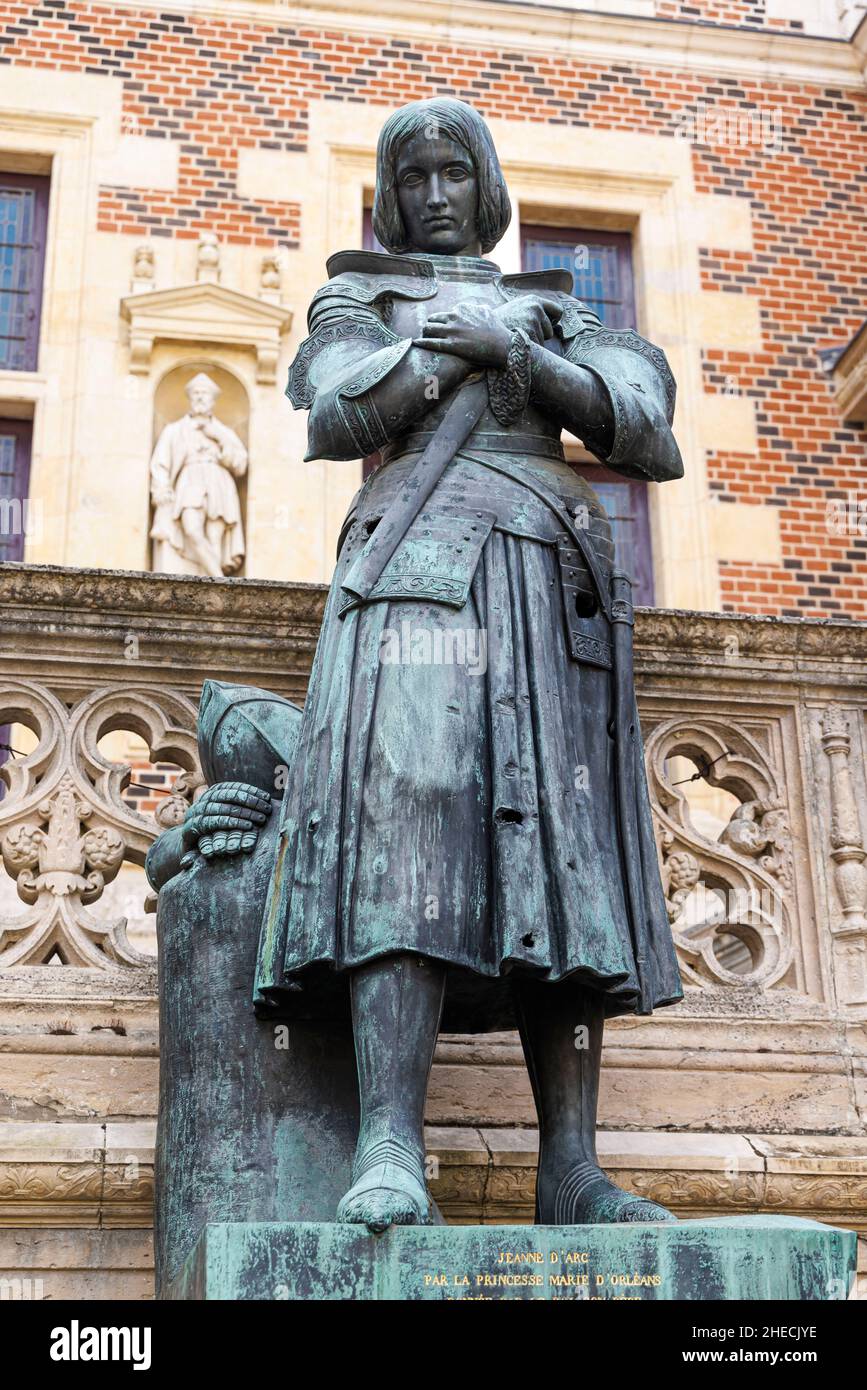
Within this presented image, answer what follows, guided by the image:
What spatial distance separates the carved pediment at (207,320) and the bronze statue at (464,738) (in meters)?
7.75

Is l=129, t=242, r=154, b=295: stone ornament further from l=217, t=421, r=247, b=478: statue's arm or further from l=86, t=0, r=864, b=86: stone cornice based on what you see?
l=86, t=0, r=864, b=86: stone cornice

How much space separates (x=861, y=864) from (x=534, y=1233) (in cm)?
206

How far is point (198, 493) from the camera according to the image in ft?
36.7

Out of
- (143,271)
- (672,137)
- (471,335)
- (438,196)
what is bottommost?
(471,335)

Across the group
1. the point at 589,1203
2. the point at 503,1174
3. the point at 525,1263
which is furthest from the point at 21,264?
the point at 525,1263

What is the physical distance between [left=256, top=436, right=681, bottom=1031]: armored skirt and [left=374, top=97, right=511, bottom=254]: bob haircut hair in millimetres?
748

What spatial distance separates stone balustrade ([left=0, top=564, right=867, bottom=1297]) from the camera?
13.1ft

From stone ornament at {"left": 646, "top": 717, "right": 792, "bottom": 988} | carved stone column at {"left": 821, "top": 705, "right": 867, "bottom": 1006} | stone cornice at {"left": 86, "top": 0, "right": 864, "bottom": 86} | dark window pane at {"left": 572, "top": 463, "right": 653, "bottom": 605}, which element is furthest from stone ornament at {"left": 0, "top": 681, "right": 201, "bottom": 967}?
stone cornice at {"left": 86, "top": 0, "right": 864, "bottom": 86}

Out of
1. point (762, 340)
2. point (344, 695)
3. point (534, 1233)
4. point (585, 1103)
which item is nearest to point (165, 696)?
point (344, 695)

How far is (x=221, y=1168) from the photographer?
11.8ft

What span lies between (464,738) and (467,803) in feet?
0.39

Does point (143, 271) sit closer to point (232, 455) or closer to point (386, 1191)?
point (232, 455)

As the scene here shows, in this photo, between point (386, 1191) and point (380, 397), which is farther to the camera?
point (380, 397)
